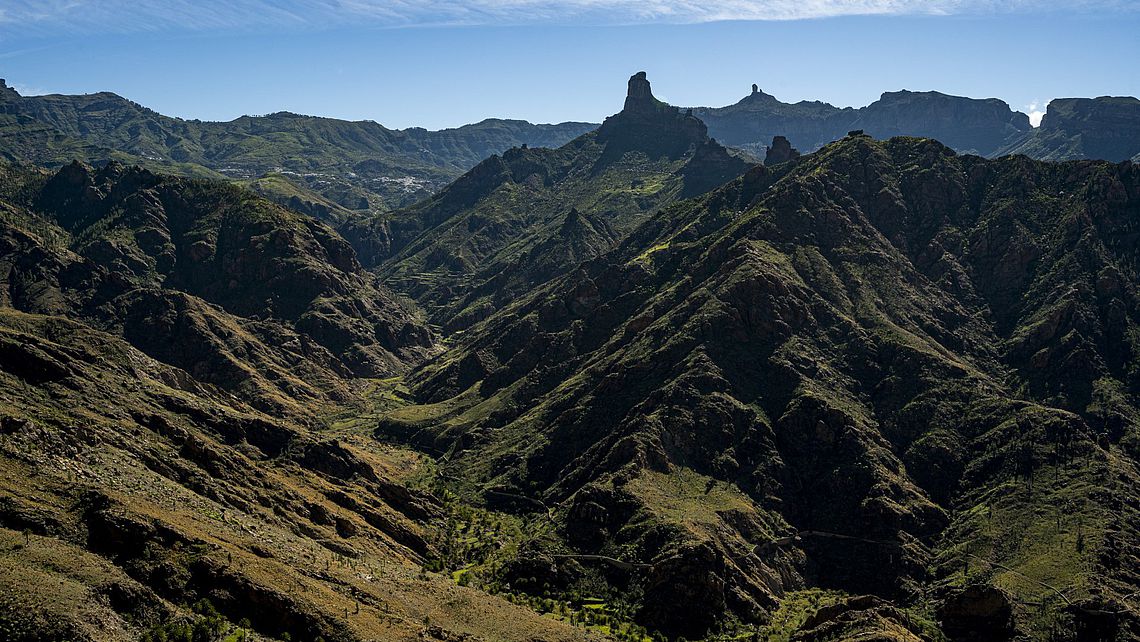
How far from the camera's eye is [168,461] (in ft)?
635

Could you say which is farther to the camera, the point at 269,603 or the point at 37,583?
the point at 269,603

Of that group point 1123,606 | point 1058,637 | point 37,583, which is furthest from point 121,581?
point 1123,606

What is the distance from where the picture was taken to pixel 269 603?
149 metres

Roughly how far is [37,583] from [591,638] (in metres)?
105

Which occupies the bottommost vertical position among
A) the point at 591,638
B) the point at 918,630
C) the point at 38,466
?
the point at 591,638

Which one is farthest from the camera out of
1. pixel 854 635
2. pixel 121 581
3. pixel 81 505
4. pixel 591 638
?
pixel 591 638

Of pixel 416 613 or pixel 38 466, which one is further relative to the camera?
pixel 416 613

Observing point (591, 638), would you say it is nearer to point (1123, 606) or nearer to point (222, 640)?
point (222, 640)

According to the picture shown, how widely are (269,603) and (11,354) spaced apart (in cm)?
9583

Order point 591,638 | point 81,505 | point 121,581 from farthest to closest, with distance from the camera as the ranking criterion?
point 591,638
point 81,505
point 121,581

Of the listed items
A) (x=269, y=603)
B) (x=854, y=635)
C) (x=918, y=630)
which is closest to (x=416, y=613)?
(x=269, y=603)

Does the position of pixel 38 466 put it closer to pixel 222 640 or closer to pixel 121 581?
pixel 121 581

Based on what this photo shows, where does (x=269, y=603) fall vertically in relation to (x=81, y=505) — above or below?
below

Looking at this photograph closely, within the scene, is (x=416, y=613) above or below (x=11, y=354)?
below
